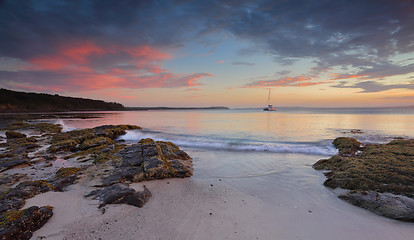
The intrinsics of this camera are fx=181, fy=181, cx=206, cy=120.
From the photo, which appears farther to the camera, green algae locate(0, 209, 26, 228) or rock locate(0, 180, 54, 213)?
rock locate(0, 180, 54, 213)

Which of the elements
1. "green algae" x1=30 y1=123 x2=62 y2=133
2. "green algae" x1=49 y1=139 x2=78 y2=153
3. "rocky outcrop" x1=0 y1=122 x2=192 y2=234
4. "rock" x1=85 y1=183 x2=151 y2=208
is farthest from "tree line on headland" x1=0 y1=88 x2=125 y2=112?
"rock" x1=85 y1=183 x2=151 y2=208

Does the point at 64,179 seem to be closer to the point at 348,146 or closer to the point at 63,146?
the point at 63,146

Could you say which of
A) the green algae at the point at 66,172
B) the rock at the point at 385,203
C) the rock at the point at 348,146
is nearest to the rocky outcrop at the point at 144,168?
the green algae at the point at 66,172

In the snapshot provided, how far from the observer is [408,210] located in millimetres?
Answer: 4070

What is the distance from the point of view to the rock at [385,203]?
4066 millimetres

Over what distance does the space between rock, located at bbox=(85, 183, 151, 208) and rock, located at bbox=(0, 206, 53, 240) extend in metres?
1.08

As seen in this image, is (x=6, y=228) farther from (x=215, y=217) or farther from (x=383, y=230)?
(x=383, y=230)

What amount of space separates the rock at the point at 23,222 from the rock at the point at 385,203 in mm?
7393

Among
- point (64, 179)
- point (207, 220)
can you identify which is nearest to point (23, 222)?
point (64, 179)

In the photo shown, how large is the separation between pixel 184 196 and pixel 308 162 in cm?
690

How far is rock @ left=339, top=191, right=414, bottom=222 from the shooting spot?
4.07 m

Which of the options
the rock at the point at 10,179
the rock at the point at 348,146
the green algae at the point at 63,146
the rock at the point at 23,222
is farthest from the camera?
the green algae at the point at 63,146

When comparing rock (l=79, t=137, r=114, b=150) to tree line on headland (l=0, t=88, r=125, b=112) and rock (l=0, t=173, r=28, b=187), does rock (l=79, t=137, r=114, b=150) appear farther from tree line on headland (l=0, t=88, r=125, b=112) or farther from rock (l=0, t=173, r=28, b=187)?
tree line on headland (l=0, t=88, r=125, b=112)

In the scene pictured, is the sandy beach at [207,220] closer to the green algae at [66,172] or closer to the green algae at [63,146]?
the green algae at [66,172]
